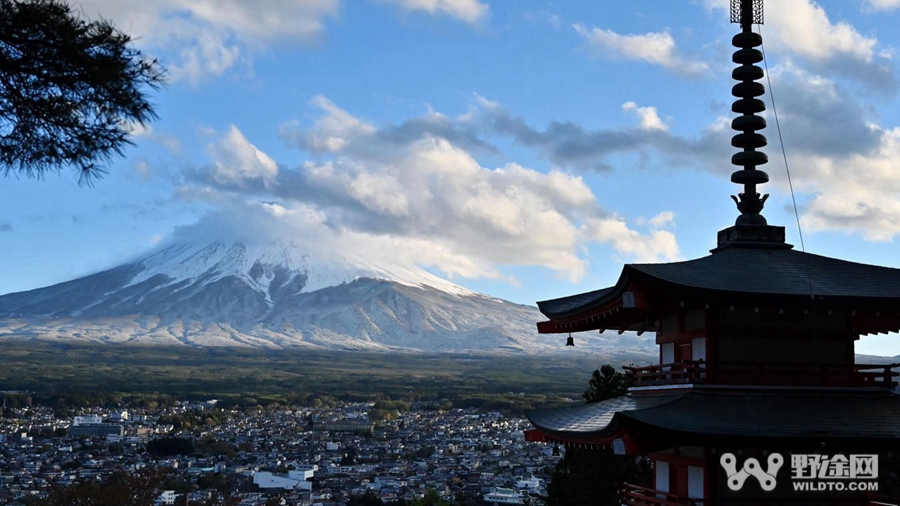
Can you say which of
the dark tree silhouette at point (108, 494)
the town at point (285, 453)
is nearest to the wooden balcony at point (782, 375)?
the dark tree silhouette at point (108, 494)

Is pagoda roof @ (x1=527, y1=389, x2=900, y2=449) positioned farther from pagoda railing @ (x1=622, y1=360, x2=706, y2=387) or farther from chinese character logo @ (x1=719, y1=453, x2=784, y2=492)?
chinese character logo @ (x1=719, y1=453, x2=784, y2=492)

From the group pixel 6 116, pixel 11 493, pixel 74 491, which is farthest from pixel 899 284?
pixel 11 493

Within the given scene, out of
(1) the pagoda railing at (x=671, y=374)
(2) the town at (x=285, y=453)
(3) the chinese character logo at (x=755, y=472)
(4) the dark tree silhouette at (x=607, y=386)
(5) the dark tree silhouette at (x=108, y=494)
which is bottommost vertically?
(2) the town at (x=285, y=453)

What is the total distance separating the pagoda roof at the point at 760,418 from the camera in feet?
42.1

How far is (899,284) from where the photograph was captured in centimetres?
1427

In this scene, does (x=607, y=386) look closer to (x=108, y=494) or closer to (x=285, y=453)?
(x=108, y=494)

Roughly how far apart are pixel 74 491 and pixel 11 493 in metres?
21.5

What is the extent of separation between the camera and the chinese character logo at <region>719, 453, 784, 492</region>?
1341cm

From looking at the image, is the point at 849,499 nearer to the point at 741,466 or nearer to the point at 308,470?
the point at 741,466

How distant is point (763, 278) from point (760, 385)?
4.54 ft

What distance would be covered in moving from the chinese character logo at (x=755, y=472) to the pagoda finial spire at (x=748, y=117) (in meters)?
3.76

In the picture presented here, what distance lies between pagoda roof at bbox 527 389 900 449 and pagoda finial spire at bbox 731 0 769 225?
3063 mm

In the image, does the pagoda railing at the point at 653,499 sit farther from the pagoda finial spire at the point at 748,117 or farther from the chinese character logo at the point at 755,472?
the pagoda finial spire at the point at 748,117

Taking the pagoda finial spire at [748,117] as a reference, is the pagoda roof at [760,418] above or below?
below
